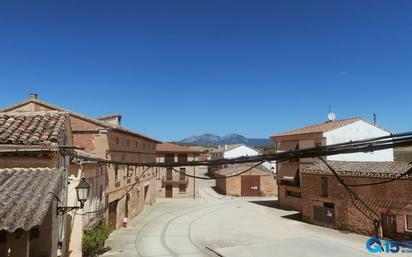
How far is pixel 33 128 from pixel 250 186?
137ft

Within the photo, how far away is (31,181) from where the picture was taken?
7598mm

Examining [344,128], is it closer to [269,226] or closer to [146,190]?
[269,226]

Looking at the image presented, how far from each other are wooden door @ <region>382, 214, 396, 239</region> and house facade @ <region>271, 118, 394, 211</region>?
28.2ft

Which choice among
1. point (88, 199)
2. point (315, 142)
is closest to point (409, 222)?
point (315, 142)

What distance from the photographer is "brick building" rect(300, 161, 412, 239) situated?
71.3ft

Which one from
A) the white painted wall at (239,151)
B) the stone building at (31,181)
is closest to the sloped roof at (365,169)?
the stone building at (31,181)

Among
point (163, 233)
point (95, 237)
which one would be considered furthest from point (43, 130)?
point (163, 233)

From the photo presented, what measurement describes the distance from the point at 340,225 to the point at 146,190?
20542mm

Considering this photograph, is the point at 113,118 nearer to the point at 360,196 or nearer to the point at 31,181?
the point at 360,196

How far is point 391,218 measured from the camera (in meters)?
22.5

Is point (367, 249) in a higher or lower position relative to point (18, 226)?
lower

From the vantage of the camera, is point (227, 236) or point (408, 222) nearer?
point (408, 222)

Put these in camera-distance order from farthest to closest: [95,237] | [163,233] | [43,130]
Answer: [163,233], [95,237], [43,130]

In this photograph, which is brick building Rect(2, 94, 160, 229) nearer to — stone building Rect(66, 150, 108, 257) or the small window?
stone building Rect(66, 150, 108, 257)
